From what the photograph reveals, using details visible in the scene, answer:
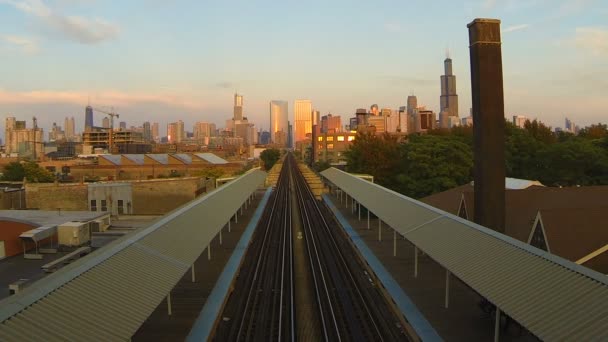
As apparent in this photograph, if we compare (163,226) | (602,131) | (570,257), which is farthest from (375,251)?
(602,131)

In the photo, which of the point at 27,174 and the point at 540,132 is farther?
the point at 27,174

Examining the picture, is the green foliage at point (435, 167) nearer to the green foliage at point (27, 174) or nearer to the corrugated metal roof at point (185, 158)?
the corrugated metal roof at point (185, 158)

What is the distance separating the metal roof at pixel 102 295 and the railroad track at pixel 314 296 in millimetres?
2809

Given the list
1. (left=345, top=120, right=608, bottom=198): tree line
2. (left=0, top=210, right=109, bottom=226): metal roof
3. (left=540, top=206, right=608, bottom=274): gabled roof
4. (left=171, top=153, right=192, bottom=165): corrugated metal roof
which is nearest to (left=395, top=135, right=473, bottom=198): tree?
(left=345, top=120, right=608, bottom=198): tree line

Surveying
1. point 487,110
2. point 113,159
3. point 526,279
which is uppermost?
point 487,110

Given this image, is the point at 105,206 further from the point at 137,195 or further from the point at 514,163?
the point at 514,163

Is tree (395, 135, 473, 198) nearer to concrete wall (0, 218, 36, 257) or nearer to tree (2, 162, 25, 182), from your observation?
concrete wall (0, 218, 36, 257)

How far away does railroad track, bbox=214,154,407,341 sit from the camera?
1426cm

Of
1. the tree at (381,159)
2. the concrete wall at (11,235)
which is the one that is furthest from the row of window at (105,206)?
the tree at (381,159)

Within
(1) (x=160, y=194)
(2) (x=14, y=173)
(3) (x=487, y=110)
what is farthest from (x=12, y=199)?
(3) (x=487, y=110)

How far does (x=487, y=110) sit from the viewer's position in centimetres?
2088

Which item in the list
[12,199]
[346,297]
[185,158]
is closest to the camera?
[346,297]

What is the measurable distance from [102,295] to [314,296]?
9.69 metres

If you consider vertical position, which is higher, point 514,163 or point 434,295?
point 514,163
